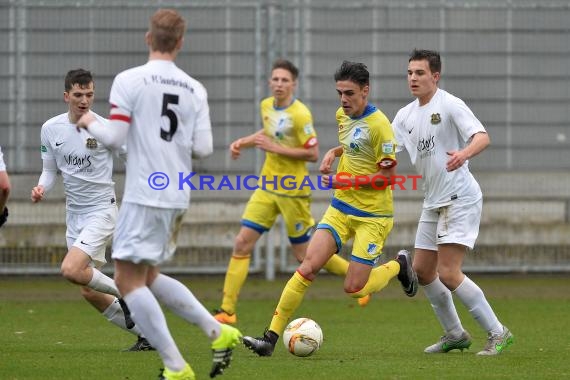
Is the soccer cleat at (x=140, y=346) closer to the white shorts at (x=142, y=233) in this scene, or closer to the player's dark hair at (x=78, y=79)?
the player's dark hair at (x=78, y=79)

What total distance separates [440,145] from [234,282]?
131 inches

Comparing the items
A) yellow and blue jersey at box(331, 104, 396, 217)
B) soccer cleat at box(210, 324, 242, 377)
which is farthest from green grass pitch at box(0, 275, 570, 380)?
yellow and blue jersey at box(331, 104, 396, 217)

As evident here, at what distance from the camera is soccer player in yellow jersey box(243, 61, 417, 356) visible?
8.68 meters

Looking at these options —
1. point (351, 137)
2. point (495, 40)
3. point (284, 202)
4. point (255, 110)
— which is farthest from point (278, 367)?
point (495, 40)

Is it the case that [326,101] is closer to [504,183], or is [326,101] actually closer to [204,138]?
[504,183]

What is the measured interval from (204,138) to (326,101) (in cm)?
919

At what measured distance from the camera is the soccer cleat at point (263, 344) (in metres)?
8.50

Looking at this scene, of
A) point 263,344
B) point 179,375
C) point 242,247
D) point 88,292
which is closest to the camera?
point 179,375

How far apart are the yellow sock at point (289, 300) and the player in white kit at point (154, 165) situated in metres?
2.01

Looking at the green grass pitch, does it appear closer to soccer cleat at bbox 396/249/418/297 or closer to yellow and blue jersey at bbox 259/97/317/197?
soccer cleat at bbox 396/249/418/297

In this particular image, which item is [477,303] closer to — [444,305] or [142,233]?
[444,305]

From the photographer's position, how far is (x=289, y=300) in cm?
864

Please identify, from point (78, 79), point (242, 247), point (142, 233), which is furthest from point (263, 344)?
point (242, 247)

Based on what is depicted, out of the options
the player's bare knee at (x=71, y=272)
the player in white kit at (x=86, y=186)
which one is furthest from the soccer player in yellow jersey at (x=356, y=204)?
the player's bare knee at (x=71, y=272)
